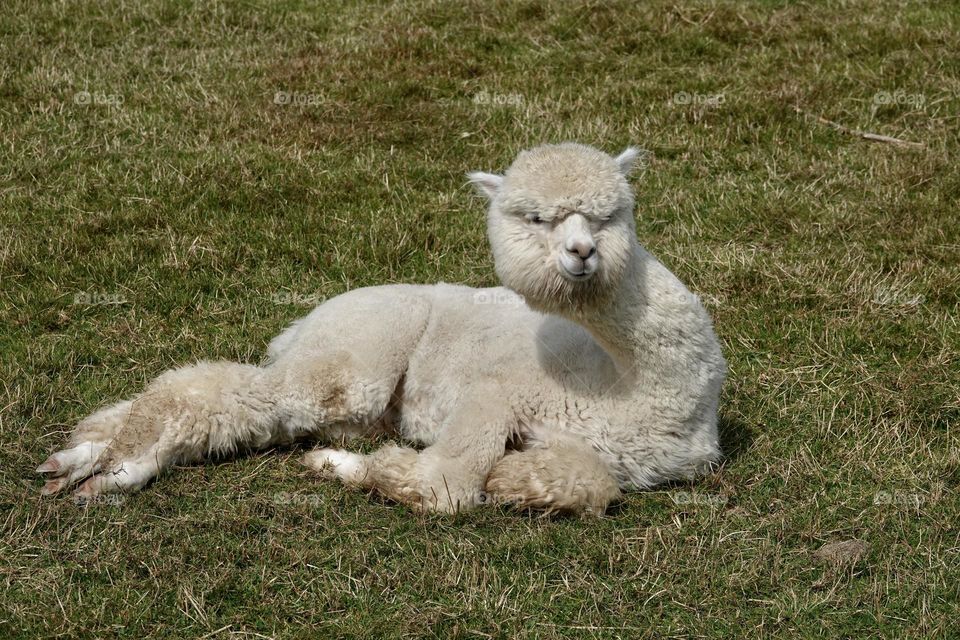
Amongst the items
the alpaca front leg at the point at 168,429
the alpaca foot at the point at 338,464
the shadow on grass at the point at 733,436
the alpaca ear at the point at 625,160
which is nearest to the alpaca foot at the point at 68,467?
the alpaca front leg at the point at 168,429

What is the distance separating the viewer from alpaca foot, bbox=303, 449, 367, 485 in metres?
5.02

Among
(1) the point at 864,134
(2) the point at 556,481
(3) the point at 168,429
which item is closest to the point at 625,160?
(2) the point at 556,481

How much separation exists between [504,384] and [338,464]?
88 cm

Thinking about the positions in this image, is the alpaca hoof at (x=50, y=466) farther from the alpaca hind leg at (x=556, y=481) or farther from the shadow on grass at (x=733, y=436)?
the shadow on grass at (x=733, y=436)

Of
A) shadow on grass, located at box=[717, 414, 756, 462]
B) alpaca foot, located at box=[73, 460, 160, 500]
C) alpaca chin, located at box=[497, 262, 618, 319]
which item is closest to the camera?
alpaca chin, located at box=[497, 262, 618, 319]

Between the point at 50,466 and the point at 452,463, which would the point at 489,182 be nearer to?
the point at 452,463

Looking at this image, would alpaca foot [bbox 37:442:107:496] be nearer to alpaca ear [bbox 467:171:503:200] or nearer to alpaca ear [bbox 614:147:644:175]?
alpaca ear [bbox 467:171:503:200]

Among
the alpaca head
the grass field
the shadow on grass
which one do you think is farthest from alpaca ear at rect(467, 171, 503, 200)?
the shadow on grass

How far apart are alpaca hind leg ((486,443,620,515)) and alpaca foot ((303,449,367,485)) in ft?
2.19

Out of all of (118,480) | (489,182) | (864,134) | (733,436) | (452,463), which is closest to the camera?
(489,182)

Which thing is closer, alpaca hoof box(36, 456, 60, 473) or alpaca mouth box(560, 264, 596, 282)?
alpaca mouth box(560, 264, 596, 282)

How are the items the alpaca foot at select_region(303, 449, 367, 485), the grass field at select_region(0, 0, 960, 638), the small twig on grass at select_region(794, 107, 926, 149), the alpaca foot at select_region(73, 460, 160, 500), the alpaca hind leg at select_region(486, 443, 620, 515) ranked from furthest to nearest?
the small twig on grass at select_region(794, 107, 926, 149) → the alpaca foot at select_region(303, 449, 367, 485) → the alpaca foot at select_region(73, 460, 160, 500) → the alpaca hind leg at select_region(486, 443, 620, 515) → the grass field at select_region(0, 0, 960, 638)

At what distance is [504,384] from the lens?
496cm

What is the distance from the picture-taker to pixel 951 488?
16.5ft
